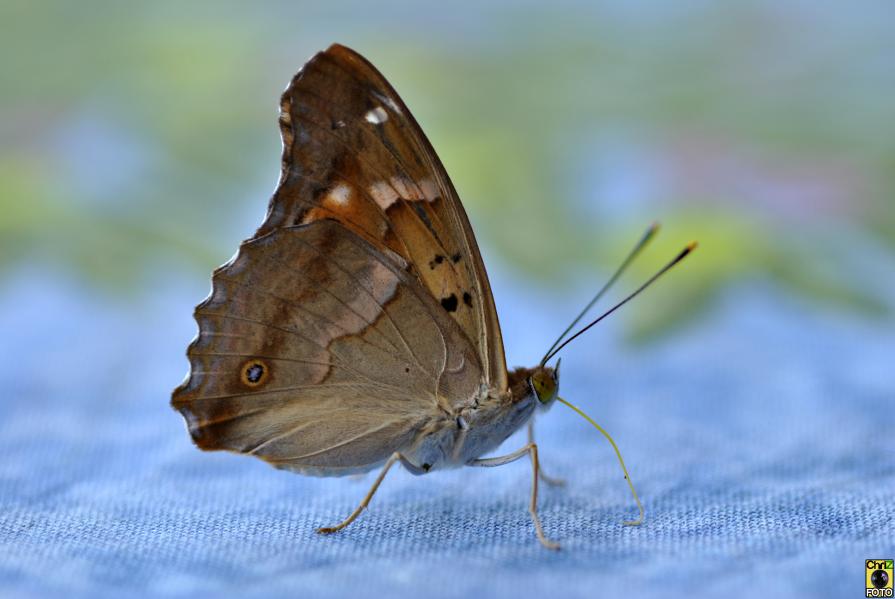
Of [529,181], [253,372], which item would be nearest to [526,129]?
[529,181]

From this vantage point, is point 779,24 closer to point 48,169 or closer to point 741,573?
point 48,169

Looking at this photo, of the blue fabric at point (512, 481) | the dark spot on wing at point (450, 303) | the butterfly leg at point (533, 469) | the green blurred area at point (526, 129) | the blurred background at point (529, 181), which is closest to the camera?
the blue fabric at point (512, 481)

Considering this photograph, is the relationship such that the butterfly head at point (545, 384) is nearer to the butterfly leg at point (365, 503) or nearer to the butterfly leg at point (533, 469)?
the butterfly leg at point (533, 469)

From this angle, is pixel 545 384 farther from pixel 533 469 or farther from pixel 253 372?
pixel 253 372

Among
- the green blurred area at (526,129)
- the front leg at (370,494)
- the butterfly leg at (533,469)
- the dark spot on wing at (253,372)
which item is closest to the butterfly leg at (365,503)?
the front leg at (370,494)

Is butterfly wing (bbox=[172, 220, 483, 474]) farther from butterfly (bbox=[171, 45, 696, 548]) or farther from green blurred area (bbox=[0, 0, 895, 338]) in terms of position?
green blurred area (bbox=[0, 0, 895, 338])

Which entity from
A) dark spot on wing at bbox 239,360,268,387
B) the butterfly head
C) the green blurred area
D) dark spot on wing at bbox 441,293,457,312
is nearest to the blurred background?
the green blurred area

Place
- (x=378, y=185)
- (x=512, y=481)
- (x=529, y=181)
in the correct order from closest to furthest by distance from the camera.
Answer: (x=378, y=185)
(x=512, y=481)
(x=529, y=181)
